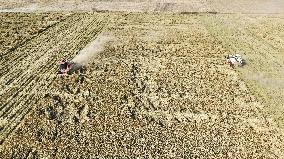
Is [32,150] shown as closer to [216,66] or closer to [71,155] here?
[71,155]

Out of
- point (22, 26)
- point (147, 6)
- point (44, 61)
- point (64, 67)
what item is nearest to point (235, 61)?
point (64, 67)

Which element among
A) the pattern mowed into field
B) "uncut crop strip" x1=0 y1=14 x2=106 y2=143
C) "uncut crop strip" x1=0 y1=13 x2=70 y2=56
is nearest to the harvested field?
"uncut crop strip" x1=0 y1=13 x2=70 y2=56

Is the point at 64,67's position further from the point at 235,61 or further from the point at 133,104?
the point at 235,61

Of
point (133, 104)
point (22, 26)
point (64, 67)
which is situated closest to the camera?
point (133, 104)

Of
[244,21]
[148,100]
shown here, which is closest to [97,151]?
[148,100]

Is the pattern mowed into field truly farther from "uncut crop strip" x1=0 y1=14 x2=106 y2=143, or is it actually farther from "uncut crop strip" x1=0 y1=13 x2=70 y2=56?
"uncut crop strip" x1=0 y1=13 x2=70 y2=56
